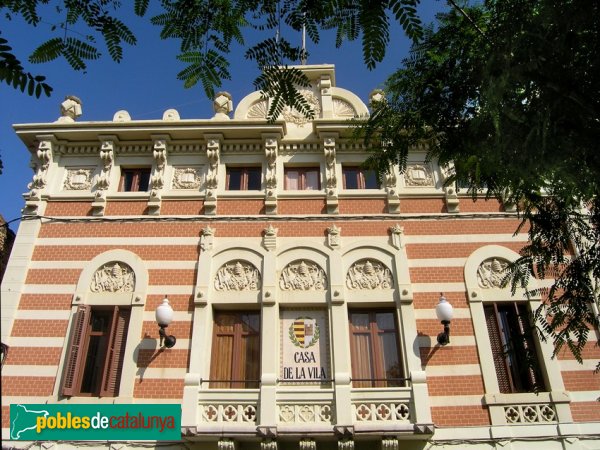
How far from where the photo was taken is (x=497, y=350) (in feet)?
35.3

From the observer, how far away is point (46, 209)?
→ 12.6 m

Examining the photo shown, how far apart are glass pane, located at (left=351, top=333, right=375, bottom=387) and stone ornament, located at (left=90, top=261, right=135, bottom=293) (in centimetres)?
531


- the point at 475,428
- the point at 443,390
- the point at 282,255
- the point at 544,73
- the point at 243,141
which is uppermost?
the point at 243,141

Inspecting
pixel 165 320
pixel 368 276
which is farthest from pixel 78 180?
pixel 368 276

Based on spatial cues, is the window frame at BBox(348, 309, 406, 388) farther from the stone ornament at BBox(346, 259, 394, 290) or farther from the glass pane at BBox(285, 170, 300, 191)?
the glass pane at BBox(285, 170, 300, 191)

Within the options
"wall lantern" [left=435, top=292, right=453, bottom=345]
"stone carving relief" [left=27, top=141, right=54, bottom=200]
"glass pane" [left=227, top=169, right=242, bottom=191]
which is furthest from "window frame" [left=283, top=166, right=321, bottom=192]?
"stone carving relief" [left=27, top=141, right=54, bottom=200]

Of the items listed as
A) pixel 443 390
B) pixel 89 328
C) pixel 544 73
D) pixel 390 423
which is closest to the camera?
pixel 544 73

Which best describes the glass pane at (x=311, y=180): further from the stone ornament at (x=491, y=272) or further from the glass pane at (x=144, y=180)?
the stone ornament at (x=491, y=272)

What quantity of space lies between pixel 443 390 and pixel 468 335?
4.45 feet

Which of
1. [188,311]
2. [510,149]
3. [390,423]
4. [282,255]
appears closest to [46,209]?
[188,311]

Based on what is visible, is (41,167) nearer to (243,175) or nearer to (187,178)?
(187,178)

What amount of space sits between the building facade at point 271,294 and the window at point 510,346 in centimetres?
5

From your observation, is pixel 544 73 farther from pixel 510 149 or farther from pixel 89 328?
pixel 89 328

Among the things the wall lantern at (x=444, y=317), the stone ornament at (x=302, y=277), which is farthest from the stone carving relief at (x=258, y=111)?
the wall lantern at (x=444, y=317)
